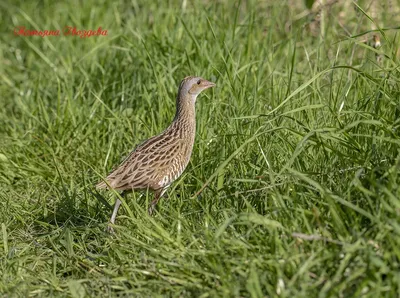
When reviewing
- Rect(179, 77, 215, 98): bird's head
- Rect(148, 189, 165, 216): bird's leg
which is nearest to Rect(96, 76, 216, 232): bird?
Rect(148, 189, 165, 216): bird's leg

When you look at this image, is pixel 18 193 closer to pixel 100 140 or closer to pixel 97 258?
pixel 100 140

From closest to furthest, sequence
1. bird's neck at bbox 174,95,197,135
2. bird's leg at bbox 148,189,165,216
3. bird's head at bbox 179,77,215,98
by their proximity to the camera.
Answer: bird's leg at bbox 148,189,165,216
bird's neck at bbox 174,95,197,135
bird's head at bbox 179,77,215,98

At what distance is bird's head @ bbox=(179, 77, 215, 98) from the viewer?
6.19m

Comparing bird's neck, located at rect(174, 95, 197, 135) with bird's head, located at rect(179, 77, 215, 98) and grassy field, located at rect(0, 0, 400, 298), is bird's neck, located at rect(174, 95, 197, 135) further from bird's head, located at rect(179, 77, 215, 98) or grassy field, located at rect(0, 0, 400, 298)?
grassy field, located at rect(0, 0, 400, 298)

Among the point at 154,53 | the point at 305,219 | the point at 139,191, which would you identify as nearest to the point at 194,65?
the point at 154,53

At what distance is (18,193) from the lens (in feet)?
20.9

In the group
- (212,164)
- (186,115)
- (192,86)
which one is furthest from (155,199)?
(192,86)

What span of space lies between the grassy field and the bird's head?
0.49ft

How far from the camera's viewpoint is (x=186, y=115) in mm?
6090

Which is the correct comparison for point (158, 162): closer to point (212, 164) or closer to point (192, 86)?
point (212, 164)

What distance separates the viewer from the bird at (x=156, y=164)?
5.59 meters

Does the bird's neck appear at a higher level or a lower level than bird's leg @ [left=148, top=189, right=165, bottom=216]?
higher

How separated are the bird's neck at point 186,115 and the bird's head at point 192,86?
3 cm

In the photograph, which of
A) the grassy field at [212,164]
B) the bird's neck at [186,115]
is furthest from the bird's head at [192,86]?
the grassy field at [212,164]
